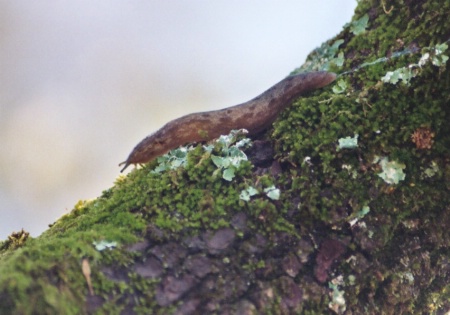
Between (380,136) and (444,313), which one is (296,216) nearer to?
(380,136)

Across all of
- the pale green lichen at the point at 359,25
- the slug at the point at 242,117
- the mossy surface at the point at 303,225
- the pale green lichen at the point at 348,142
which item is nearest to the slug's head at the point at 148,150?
the slug at the point at 242,117

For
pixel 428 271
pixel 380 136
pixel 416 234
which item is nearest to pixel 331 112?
pixel 380 136

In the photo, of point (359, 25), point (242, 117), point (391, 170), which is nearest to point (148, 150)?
point (242, 117)

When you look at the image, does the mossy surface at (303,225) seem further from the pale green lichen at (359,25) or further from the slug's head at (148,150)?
the slug's head at (148,150)

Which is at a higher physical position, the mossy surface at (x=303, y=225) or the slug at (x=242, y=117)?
the slug at (x=242, y=117)

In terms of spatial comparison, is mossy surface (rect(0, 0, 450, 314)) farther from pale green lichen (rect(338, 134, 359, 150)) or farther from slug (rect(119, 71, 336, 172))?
slug (rect(119, 71, 336, 172))

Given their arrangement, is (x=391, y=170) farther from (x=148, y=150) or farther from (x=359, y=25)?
(x=148, y=150)

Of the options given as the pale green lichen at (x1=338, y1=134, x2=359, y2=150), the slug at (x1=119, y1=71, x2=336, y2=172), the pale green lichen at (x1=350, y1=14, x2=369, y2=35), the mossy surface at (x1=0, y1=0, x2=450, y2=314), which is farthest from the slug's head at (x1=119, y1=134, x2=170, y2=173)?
the pale green lichen at (x1=350, y1=14, x2=369, y2=35)
